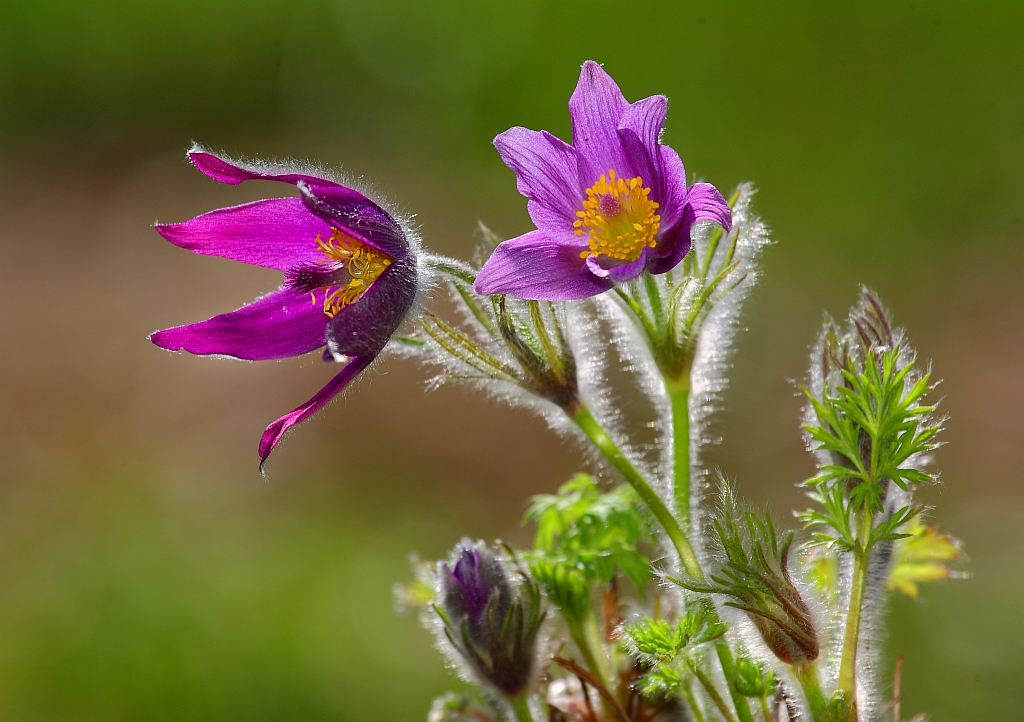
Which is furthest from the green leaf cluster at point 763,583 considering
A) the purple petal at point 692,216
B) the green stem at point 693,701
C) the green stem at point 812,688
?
the purple petal at point 692,216

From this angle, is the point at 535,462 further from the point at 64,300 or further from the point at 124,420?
the point at 64,300

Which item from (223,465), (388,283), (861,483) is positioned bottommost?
(861,483)

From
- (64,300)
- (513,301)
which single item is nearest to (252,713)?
(513,301)

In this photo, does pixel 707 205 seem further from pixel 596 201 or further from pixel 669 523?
pixel 669 523

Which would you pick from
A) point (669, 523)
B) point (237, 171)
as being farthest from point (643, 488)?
point (237, 171)

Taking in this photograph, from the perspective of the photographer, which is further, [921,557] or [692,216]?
[921,557]

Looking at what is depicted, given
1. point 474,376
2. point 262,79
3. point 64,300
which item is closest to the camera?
point 474,376

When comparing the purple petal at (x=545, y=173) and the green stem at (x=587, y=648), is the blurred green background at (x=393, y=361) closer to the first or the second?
the green stem at (x=587, y=648)
